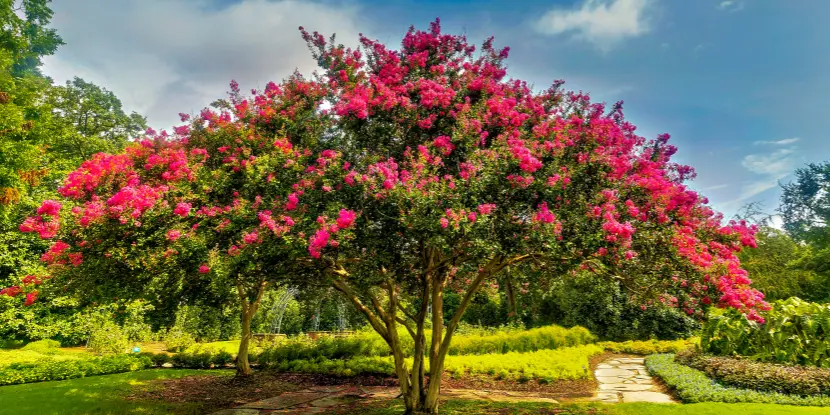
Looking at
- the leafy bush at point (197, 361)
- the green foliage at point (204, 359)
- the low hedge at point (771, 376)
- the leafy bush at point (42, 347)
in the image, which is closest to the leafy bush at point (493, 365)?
the green foliage at point (204, 359)

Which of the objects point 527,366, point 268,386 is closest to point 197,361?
point 268,386

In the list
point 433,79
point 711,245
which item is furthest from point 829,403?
point 433,79

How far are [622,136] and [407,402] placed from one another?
6.80 m

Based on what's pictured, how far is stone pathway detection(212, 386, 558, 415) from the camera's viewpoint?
32.2 feet

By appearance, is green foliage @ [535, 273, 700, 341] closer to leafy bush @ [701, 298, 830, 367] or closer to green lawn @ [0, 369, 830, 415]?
leafy bush @ [701, 298, 830, 367]

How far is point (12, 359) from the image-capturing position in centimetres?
1577

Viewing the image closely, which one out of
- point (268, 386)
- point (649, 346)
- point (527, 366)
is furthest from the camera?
point (649, 346)

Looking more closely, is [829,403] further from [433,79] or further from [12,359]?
[12,359]

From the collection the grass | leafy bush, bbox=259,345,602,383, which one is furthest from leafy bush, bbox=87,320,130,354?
leafy bush, bbox=259,345,602,383

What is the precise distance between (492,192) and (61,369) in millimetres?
17413

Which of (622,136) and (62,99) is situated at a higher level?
(62,99)

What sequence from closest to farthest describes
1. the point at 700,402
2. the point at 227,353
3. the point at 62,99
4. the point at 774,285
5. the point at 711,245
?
the point at 711,245
the point at 700,402
the point at 227,353
the point at 774,285
the point at 62,99

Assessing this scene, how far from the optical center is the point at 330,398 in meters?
11.3

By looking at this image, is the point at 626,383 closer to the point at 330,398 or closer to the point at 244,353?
the point at 330,398
